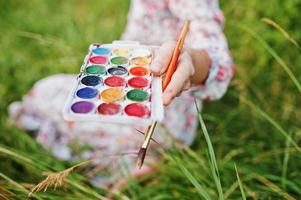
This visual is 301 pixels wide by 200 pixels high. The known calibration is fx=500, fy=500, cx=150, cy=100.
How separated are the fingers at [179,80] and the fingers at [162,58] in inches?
0.9

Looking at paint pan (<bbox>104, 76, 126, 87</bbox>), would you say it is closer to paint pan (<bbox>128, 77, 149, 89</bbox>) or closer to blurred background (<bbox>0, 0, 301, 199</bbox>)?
paint pan (<bbox>128, 77, 149, 89</bbox>)

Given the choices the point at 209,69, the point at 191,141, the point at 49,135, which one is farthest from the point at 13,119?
the point at 209,69

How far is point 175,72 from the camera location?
74 centimetres

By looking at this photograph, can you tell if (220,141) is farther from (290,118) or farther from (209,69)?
(209,69)

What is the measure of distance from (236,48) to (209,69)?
0.71 m

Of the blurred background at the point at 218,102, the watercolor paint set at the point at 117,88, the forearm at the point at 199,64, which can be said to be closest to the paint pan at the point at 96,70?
the watercolor paint set at the point at 117,88

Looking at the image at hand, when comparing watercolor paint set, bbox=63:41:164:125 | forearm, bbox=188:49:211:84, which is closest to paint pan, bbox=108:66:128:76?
watercolor paint set, bbox=63:41:164:125

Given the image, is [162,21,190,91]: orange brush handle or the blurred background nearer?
[162,21,190,91]: orange brush handle

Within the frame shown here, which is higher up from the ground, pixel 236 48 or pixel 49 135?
pixel 236 48

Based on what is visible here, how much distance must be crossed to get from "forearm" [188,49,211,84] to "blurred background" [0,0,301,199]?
0.15 meters

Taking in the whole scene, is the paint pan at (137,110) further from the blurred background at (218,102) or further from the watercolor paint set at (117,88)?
the blurred background at (218,102)

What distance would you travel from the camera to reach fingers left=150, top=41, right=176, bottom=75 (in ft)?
2.35

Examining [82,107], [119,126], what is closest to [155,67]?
[82,107]

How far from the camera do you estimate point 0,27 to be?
5.72ft
